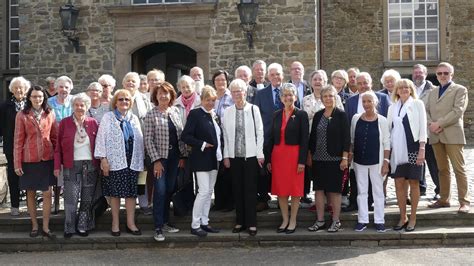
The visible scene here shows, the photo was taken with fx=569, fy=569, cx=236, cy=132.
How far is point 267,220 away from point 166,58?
34.4 feet

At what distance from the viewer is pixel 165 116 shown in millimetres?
6648

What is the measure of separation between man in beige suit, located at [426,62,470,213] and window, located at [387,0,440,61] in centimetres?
1122

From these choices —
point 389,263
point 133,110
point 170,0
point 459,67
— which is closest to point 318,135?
point 389,263

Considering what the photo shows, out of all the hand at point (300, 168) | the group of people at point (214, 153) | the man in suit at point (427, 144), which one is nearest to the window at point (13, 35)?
the group of people at point (214, 153)

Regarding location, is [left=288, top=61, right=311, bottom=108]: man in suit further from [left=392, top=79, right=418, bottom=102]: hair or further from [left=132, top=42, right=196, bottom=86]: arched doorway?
[left=132, top=42, right=196, bottom=86]: arched doorway

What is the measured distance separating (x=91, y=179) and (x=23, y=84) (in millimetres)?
1612

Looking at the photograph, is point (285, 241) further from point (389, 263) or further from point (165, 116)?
point (165, 116)

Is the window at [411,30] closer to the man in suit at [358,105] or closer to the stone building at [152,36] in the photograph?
the stone building at [152,36]

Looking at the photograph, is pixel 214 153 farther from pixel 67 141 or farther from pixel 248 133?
pixel 67 141

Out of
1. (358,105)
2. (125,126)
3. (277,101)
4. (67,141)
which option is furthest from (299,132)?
(67,141)

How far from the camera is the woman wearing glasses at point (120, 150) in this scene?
6.54m

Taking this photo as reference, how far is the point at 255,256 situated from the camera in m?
6.30

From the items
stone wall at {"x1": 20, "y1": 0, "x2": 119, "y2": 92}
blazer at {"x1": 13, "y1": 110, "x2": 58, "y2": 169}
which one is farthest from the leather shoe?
stone wall at {"x1": 20, "y1": 0, "x2": 119, "y2": 92}

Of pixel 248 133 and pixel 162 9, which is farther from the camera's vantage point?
pixel 162 9
